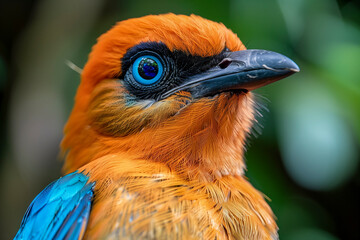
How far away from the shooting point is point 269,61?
2.74 meters

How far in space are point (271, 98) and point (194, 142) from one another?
181cm

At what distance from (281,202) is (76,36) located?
3269mm

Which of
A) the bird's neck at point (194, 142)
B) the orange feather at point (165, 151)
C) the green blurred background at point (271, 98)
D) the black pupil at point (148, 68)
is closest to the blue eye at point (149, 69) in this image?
the black pupil at point (148, 68)

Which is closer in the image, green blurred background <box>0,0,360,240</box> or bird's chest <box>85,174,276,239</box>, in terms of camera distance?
bird's chest <box>85,174,276,239</box>

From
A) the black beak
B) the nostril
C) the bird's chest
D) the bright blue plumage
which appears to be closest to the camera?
the bird's chest

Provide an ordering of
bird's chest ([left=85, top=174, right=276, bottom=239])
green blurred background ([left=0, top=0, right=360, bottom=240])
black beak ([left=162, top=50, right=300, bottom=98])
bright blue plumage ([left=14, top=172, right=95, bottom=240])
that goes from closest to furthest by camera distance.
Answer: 1. bird's chest ([left=85, top=174, right=276, bottom=239])
2. bright blue plumage ([left=14, top=172, right=95, bottom=240])
3. black beak ([left=162, top=50, right=300, bottom=98])
4. green blurred background ([left=0, top=0, right=360, bottom=240])

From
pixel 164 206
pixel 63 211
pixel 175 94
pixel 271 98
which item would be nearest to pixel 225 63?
pixel 175 94

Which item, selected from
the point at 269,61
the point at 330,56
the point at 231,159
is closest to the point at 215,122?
the point at 231,159

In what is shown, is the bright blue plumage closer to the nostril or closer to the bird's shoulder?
the bird's shoulder

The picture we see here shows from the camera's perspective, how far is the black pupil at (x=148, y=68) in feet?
9.66

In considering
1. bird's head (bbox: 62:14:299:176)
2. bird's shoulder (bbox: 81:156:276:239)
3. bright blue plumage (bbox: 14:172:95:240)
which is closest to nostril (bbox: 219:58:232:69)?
bird's head (bbox: 62:14:299:176)

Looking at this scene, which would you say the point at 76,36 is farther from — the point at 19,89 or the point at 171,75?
the point at 171,75

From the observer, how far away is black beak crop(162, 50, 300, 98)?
2.72m

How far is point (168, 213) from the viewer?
7.73 ft
